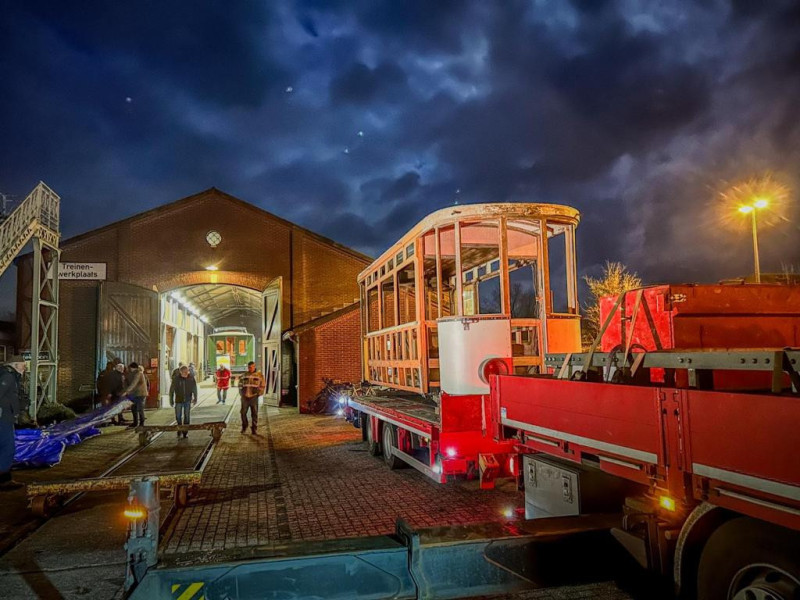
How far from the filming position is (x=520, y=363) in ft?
22.0

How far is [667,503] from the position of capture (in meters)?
3.08

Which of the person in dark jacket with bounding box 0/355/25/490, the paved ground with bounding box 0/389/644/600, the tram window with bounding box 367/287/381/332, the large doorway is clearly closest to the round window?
the large doorway

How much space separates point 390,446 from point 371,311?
7.68 m

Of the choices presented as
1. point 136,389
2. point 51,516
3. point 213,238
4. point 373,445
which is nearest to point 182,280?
point 213,238

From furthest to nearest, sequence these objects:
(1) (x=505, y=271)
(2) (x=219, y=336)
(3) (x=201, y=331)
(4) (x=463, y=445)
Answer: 1. (3) (x=201, y=331)
2. (2) (x=219, y=336)
3. (1) (x=505, y=271)
4. (4) (x=463, y=445)

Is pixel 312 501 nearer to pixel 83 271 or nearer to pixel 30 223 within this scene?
pixel 30 223

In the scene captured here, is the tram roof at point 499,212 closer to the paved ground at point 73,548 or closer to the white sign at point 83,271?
the paved ground at point 73,548

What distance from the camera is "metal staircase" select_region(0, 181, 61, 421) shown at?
1404cm

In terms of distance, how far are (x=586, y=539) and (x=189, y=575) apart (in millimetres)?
2025

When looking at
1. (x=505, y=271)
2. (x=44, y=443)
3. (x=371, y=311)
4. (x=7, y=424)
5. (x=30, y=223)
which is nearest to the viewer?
(x=505, y=271)

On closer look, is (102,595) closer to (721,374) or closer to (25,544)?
(25,544)

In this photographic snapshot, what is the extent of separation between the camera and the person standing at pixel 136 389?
13.2 m

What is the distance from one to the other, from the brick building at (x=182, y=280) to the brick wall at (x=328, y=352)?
7 centimetres

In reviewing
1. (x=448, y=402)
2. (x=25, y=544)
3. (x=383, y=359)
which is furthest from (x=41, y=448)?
(x=448, y=402)
